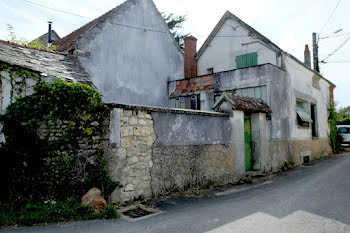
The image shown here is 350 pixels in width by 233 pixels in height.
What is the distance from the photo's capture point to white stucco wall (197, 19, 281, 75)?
1405 centimetres

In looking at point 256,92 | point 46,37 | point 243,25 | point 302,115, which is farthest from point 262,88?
point 46,37

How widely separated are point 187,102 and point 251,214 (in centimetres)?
894

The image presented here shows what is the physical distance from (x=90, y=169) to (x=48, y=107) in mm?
1719

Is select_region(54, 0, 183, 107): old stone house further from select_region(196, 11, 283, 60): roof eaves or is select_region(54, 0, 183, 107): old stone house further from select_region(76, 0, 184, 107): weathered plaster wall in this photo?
select_region(196, 11, 283, 60): roof eaves

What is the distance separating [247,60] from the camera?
48.1ft

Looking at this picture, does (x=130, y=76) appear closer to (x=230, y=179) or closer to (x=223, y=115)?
(x=223, y=115)

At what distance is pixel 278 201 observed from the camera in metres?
6.30

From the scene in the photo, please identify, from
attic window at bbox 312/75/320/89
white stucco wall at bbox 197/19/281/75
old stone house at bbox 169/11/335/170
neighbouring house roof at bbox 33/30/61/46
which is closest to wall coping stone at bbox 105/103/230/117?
old stone house at bbox 169/11/335/170

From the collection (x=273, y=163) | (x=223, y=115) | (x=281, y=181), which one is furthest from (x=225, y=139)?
(x=273, y=163)

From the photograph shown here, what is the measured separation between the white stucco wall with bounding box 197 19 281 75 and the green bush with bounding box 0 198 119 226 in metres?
11.8

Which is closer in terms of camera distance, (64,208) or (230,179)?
(64,208)

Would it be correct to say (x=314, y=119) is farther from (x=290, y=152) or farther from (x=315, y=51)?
(x=315, y=51)

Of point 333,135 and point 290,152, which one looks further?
point 333,135

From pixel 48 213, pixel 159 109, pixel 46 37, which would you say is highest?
pixel 46 37
